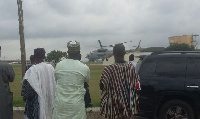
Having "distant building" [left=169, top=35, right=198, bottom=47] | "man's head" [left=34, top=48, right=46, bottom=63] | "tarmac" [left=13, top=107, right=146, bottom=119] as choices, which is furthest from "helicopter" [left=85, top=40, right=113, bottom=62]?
"man's head" [left=34, top=48, right=46, bottom=63]

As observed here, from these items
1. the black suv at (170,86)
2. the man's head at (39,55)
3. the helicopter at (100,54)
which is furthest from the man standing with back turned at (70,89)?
the helicopter at (100,54)

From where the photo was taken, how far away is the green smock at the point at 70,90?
14.3 feet

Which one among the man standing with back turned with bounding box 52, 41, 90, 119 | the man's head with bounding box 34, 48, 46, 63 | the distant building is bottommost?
the man standing with back turned with bounding box 52, 41, 90, 119

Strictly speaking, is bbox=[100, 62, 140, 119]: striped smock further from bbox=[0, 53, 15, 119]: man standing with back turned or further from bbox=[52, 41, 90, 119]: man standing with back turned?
bbox=[0, 53, 15, 119]: man standing with back turned

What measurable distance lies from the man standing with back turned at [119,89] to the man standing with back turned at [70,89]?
0.33 metres

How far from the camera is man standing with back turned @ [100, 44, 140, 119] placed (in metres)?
4.53

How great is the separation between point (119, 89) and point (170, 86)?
3.00 metres

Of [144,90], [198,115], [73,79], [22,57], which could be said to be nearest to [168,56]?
[144,90]

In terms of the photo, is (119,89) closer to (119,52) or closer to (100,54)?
(119,52)

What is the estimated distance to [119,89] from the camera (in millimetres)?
4531

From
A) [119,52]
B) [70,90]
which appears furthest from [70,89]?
[119,52]

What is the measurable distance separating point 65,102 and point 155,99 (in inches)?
132

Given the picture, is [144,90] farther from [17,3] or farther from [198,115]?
[17,3]

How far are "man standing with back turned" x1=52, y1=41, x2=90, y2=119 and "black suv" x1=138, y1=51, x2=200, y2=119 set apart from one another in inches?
120
